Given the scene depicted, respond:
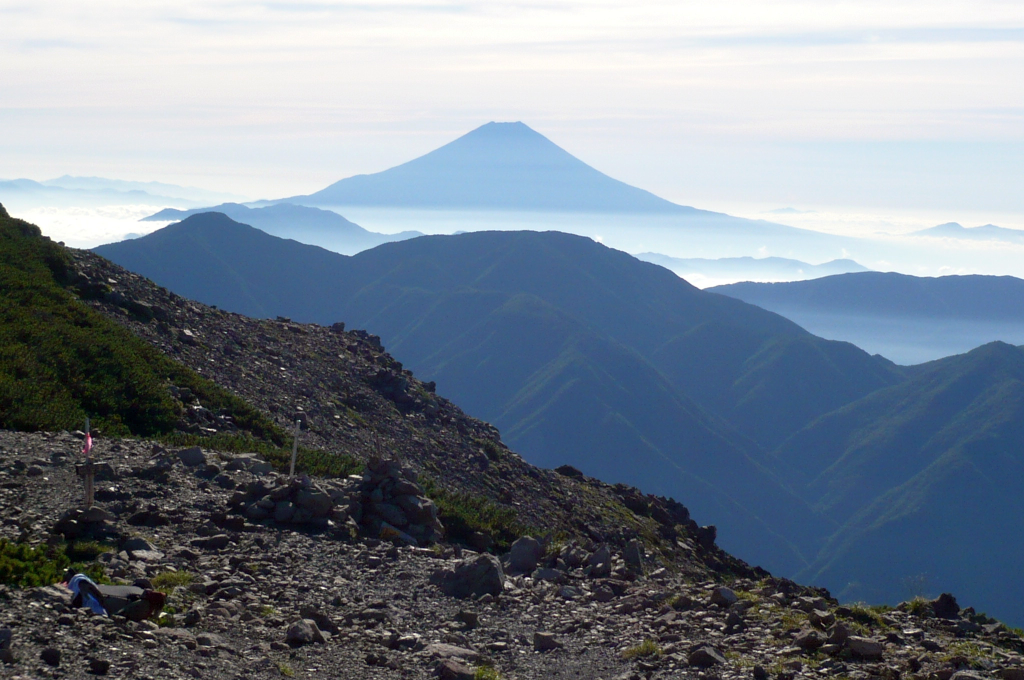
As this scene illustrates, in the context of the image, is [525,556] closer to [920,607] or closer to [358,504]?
[358,504]

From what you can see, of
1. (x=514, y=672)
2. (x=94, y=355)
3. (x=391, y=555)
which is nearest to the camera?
(x=514, y=672)

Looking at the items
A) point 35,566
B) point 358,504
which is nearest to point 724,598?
point 358,504

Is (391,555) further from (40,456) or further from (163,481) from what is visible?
(40,456)

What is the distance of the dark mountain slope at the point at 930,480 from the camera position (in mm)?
143250

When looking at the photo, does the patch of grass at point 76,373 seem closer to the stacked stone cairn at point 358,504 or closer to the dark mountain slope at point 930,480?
the stacked stone cairn at point 358,504

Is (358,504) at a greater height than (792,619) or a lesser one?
greater

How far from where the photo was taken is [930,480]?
16288 cm

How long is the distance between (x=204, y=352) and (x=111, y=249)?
177796 mm

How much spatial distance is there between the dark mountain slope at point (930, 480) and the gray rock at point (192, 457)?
421 feet

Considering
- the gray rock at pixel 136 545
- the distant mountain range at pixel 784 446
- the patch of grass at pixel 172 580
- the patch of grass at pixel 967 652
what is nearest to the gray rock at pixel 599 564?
the patch of grass at pixel 967 652

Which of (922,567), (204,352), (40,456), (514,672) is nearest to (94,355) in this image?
(204,352)

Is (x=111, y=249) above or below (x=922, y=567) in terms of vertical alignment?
above

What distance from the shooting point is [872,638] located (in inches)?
441

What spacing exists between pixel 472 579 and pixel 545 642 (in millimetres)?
1932
